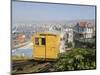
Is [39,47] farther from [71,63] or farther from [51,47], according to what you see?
[71,63]

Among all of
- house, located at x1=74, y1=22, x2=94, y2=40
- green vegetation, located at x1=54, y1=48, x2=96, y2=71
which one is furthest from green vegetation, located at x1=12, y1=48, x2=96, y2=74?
house, located at x1=74, y1=22, x2=94, y2=40

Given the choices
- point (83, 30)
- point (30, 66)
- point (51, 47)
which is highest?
point (83, 30)

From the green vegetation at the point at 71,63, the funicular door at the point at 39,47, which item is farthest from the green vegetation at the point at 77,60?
the funicular door at the point at 39,47

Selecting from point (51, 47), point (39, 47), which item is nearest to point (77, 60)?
point (51, 47)

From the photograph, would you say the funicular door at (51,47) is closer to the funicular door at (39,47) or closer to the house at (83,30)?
the funicular door at (39,47)

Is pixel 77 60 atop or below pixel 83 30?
below

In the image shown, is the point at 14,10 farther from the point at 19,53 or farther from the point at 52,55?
the point at 52,55
